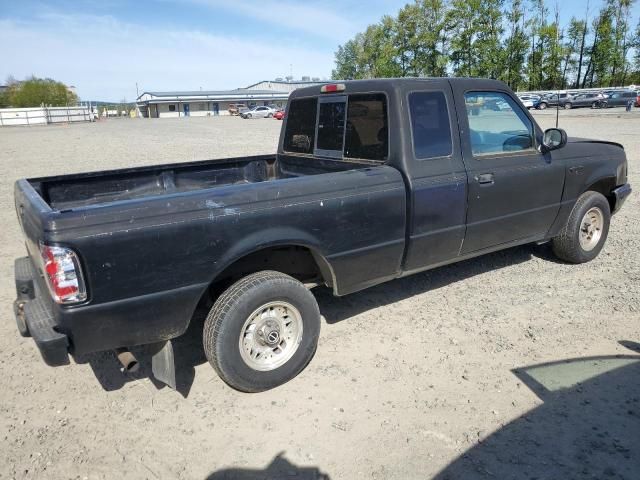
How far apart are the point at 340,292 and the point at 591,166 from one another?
126 inches

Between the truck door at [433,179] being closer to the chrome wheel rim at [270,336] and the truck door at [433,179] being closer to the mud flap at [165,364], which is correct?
the chrome wheel rim at [270,336]

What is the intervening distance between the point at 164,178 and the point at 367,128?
1.93 meters

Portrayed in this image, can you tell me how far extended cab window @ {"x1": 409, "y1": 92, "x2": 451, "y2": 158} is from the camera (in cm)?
395

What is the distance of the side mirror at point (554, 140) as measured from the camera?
462cm

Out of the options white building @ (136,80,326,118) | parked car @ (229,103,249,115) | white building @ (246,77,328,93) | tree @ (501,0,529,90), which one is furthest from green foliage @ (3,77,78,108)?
tree @ (501,0,529,90)

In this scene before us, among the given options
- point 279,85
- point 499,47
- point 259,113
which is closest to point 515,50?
point 499,47

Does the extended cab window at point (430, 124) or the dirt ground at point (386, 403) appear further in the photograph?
the extended cab window at point (430, 124)

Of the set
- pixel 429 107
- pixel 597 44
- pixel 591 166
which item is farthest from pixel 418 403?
pixel 597 44

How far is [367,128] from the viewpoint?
4156 millimetres

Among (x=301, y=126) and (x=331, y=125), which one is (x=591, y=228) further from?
(x=301, y=126)

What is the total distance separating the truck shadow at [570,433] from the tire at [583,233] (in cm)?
190

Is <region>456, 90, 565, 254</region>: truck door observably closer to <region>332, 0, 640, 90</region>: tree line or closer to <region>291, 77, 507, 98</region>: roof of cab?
<region>291, 77, 507, 98</region>: roof of cab

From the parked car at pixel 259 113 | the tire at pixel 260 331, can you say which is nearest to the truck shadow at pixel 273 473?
the tire at pixel 260 331

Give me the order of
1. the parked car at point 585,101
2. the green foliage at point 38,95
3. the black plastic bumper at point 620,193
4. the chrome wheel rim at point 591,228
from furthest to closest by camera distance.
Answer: the green foliage at point 38,95 < the parked car at point 585,101 < the black plastic bumper at point 620,193 < the chrome wheel rim at point 591,228
